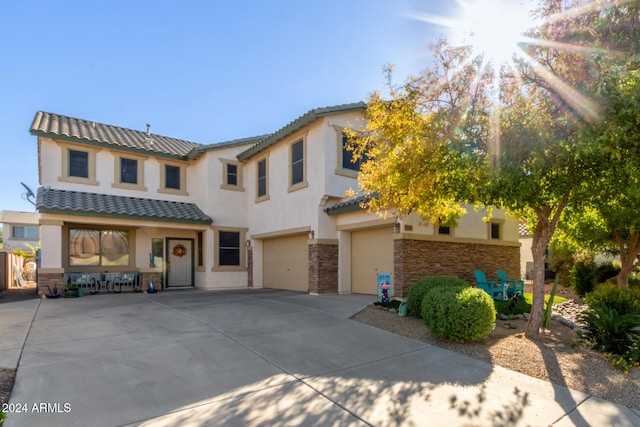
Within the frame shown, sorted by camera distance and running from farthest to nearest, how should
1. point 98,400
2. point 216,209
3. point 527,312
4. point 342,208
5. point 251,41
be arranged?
point 216,209
point 342,208
point 251,41
point 527,312
point 98,400

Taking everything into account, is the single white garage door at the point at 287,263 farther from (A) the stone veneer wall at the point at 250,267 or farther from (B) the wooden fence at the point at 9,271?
(B) the wooden fence at the point at 9,271

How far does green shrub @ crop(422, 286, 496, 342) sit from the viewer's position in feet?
21.9

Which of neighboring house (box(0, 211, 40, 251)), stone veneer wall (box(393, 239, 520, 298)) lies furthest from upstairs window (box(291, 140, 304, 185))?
neighboring house (box(0, 211, 40, 251))

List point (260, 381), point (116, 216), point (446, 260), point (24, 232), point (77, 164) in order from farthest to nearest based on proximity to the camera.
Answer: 1. point (24, 232)
2. point (77, 164)
3. point (116, 216)
4. point (446, 260)
5. point (260, 381)

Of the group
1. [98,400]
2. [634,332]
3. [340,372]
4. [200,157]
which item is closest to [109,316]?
[98,400]

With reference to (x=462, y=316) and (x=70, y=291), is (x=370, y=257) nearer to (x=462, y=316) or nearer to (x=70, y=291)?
(x=462, y=316)

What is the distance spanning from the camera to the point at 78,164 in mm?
15906

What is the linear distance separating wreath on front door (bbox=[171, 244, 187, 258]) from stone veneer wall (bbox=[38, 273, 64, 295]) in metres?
4.92

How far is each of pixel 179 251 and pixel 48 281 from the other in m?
5.51

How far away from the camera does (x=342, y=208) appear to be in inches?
531

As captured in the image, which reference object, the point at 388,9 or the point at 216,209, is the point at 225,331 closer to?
the point at 388,9

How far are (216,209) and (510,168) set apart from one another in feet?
45.5

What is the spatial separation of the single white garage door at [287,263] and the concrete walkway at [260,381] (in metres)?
6.96

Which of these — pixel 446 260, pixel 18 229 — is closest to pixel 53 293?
pixel 446 260
